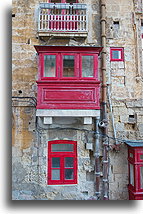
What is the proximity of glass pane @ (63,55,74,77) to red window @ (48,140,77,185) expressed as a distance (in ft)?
4.23

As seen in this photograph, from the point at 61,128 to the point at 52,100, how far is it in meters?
0.62

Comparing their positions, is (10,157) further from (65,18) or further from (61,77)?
(65,18)

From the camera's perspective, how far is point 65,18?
4125 mm

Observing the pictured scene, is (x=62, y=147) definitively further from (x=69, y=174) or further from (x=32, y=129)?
(x=32, y=129)

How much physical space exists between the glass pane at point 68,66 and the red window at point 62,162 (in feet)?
4.23

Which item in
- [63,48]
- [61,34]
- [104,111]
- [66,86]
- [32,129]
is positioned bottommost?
[32,129]

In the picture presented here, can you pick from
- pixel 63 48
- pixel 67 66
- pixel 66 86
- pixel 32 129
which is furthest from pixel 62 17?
pixel 32 129

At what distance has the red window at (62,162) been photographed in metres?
3.86

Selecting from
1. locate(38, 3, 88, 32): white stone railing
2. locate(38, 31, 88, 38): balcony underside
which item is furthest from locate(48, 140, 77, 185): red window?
locate(38, 3, 88, 32): white stone railing

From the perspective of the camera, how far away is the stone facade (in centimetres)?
388

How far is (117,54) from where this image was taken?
14.0 ft

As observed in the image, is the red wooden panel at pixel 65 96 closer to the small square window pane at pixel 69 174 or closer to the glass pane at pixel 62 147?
the glass pane at pixel 62 147

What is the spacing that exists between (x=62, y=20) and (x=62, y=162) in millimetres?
2791

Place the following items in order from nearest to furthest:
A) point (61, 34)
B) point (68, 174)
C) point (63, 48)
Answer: point (63, 48) → point (68, 174) → point (61, 34)
